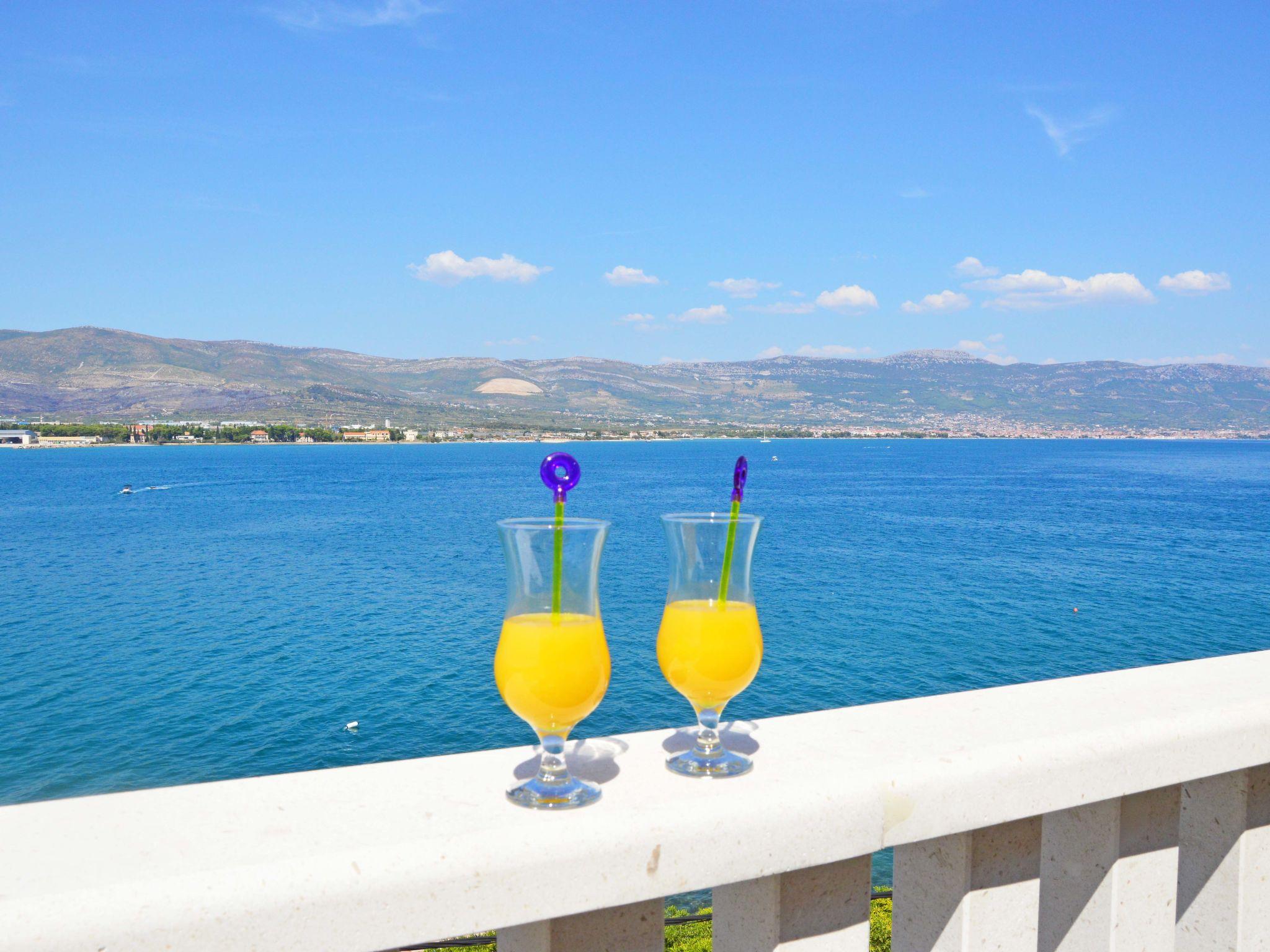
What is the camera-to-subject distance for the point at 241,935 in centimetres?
100

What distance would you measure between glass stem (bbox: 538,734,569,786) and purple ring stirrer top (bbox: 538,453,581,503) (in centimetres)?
38

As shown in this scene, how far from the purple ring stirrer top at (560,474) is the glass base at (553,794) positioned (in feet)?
1.39

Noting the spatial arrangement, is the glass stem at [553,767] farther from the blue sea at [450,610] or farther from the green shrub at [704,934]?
the green shrub at [704,934]

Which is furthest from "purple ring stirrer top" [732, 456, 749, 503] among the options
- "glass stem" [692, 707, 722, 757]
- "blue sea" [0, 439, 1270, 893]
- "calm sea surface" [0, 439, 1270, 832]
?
"calm sea surface" [0, 439, 1270, 832]

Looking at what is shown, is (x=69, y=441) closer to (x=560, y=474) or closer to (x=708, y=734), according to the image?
(x=560, y=474)

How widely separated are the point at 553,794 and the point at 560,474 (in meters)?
0.50

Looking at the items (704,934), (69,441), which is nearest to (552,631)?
(704,934)

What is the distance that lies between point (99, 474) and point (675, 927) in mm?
128553

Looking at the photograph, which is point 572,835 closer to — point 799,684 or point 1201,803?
point 1201,803

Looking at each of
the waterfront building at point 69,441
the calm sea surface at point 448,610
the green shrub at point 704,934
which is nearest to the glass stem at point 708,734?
the green shrub at point 704,934

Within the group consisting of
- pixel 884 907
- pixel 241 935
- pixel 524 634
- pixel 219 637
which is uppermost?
pixel 524 634

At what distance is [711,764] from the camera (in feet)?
4.57

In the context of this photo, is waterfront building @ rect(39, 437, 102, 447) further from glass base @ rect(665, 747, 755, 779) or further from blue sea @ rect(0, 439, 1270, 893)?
glass base @ rect(665, 747, 755, 779)

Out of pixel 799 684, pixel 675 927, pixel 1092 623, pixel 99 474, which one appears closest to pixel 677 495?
pixel 1092 623
